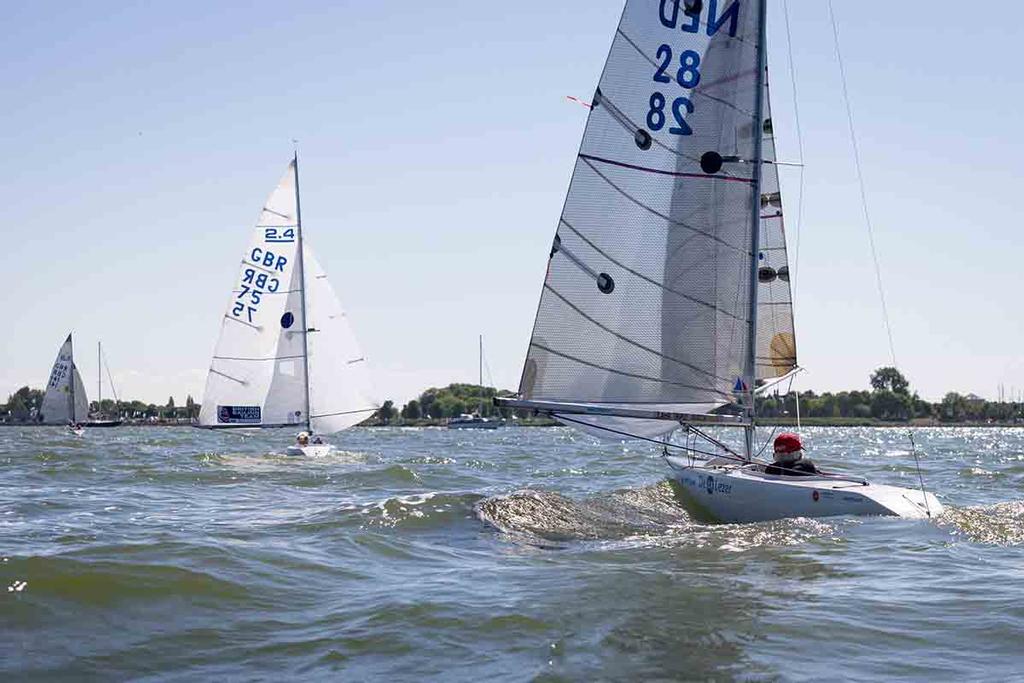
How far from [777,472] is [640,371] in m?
2.39

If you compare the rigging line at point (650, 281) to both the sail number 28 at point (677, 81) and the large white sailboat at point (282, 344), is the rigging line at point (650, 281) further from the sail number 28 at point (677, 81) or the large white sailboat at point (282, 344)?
the large white sailboat at point (282, 344)

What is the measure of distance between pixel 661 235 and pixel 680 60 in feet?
8.25

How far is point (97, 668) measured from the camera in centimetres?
780

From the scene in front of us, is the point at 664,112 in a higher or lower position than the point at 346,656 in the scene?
higher

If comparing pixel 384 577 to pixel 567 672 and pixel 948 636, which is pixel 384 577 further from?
pixel 948 636

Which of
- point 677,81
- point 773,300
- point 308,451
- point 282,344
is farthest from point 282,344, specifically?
point 677,81

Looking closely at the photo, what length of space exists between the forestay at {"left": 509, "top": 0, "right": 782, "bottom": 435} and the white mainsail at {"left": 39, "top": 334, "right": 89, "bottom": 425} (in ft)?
299

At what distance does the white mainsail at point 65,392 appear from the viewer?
325ft

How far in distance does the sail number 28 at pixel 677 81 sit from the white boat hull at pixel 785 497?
491 cm

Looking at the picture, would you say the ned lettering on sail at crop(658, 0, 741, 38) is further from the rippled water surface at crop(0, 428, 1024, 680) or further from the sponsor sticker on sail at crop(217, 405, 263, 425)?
the sponsor sticker on sail at crop(217, 405, 263, 425)

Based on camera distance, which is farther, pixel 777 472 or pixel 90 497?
pixel 90 497

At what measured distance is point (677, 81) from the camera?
15938 millimetres

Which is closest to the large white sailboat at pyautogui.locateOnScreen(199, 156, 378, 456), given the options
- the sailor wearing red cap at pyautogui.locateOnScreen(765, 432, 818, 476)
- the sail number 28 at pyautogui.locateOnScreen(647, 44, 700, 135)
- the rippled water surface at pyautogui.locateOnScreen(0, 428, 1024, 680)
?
the rippled water surface at pyautogui.locateOnScreen(0, 428, 1024, 680)

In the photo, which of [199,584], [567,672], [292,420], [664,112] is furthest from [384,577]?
[292,420]
